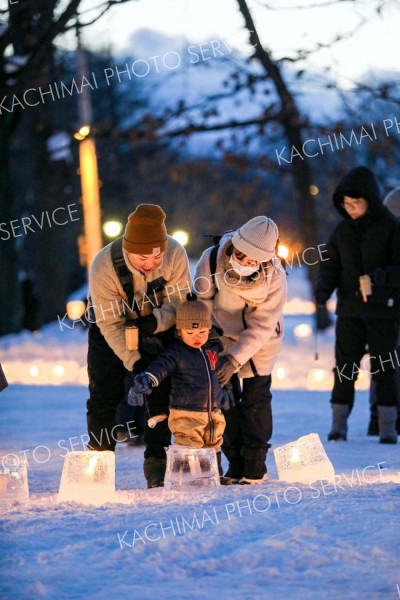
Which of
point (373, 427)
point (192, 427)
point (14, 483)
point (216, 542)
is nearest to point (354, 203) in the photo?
point (373, 427)

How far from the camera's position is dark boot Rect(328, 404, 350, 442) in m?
9.06

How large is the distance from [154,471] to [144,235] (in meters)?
1.43

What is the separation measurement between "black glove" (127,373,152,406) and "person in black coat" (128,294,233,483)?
0.13m

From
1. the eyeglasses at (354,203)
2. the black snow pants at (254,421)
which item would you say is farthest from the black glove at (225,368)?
the eyeglasses at (354,203)

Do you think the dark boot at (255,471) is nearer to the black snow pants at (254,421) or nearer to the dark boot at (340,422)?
the black snow pants at (254,421)

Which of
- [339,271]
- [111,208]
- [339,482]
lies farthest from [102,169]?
[339,482]

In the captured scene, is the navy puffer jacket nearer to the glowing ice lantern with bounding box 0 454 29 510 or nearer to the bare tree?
the glowing ice lantern with bounding box 0 454 29 510

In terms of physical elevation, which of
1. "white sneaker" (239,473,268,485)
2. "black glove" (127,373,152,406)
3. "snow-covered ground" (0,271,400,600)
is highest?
"black glove" (127,373,152,406)

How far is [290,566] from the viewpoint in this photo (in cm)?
454

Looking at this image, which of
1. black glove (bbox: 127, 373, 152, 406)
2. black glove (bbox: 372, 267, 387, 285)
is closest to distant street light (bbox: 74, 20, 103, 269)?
black glove (bbox: 372, 267, 387, 285)

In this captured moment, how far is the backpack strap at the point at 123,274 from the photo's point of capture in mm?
6840

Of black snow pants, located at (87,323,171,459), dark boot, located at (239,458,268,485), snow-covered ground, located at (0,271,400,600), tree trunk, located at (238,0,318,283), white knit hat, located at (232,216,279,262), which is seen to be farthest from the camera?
tree trunk, located at (238,0,318,283)

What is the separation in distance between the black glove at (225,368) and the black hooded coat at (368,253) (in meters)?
2.28

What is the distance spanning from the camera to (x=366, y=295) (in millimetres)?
8906
